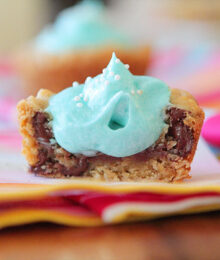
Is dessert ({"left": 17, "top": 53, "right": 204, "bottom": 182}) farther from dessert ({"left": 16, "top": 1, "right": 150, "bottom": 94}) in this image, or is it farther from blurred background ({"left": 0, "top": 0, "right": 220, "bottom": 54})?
blurred background ({"left": 0, "top": 0, "right": 220, "bottom": 54})

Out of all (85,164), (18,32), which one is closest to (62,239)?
(85,164)

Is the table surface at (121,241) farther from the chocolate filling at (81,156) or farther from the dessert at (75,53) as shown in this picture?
the dessert at (75,53)

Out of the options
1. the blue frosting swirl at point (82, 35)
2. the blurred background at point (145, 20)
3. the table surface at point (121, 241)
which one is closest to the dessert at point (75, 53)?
the blue frosting swirl at point (82, 35)

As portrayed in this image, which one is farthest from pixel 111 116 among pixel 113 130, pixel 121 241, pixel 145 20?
pixel 145 20

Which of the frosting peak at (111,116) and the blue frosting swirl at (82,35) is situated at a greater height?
the blue frosting swirl at (82,35)

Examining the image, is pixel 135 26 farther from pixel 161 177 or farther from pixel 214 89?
pixel 161 177

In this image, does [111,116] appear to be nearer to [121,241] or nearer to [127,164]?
[127,164]

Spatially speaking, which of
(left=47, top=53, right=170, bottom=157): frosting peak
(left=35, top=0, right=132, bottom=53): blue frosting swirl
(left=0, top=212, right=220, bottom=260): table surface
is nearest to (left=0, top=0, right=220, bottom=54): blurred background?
(left=35, top=0, right=132, bottom=53): blue frosting swirl
